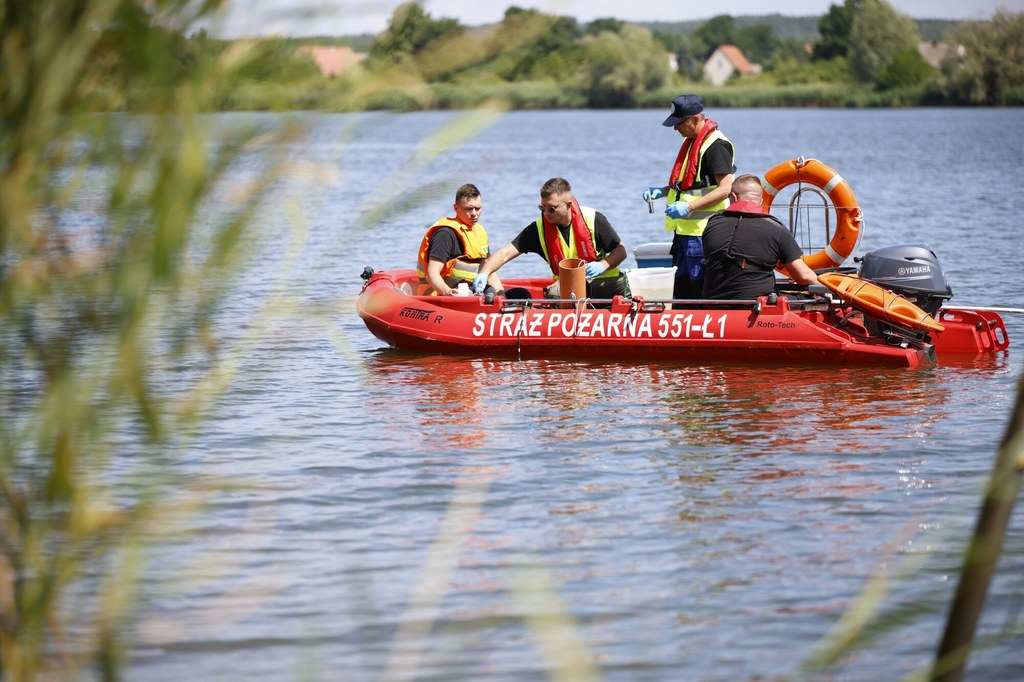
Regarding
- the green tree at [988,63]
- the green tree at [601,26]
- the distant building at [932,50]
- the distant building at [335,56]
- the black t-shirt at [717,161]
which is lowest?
the black t-shirt at [717,161]

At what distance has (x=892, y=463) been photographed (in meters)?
7.28

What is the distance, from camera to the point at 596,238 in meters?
10.4

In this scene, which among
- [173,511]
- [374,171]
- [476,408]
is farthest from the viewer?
[374,171]

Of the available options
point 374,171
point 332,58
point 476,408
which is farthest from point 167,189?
point 374,171

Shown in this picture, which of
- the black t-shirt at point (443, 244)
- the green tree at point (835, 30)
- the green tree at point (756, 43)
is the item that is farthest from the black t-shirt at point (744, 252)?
the green tree at point (756, 43)

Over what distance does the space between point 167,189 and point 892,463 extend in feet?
18.3

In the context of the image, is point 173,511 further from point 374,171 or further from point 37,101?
point 374,171

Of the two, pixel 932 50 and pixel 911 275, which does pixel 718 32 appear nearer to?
pixel 932 50

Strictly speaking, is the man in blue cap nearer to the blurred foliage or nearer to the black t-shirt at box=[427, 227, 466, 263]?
the black t-shirt at box=[427, 227, 466, 263]

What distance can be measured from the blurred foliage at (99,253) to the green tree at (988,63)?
74763mm

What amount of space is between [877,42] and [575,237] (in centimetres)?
8953

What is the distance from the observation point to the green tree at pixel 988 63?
71625mm

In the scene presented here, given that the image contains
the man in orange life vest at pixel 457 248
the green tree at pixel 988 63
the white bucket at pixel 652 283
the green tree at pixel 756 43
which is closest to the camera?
the man in orange life vest at pixel 457 248

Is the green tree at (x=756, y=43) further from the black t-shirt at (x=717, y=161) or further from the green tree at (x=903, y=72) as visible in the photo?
the black t-shirt at (x=717, y=161)
